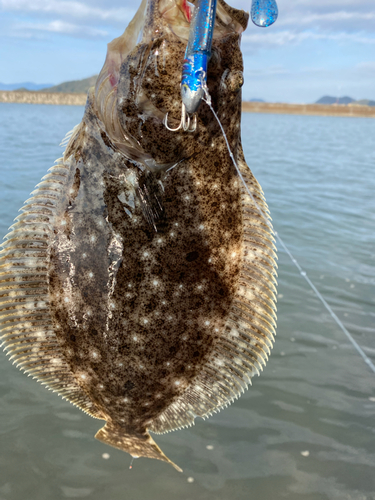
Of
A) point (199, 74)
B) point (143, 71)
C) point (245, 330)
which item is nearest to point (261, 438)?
point (245, 330)

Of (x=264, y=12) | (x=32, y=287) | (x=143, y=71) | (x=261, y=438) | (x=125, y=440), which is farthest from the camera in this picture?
(x=261, y=438)

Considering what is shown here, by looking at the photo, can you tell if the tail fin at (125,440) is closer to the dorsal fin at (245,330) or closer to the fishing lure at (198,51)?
the dorsal fin at (245,330)

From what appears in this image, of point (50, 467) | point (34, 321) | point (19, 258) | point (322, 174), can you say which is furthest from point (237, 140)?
point (322, 174)

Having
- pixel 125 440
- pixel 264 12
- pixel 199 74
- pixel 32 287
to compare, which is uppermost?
pixel 264 12

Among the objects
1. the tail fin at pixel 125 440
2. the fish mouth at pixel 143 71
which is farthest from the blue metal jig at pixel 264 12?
the tail fin at pixel 125 440

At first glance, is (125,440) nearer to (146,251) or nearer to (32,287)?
(32,287)

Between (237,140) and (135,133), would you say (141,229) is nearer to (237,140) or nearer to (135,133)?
(135,133)
